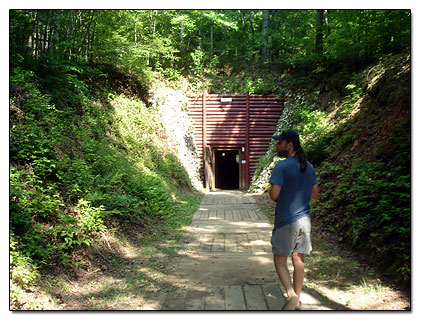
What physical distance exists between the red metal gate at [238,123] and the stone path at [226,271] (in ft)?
31.9

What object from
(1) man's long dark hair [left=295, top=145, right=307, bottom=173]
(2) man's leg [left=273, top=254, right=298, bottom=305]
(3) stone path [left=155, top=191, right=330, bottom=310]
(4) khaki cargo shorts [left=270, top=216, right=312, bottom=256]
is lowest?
(3) stone path [left=155, top=191, right=330, bottom=310]

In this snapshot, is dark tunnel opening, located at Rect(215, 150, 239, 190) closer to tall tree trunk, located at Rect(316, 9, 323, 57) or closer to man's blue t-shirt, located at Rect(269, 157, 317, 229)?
tall tree trunk, located at Rect(316, 9, 323, 57)

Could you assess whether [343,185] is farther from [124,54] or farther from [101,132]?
[124,54]

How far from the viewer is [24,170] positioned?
4.46 m

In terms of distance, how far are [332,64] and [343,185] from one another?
10163 millimetres

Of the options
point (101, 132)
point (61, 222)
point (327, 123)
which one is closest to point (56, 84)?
point (101, 132)

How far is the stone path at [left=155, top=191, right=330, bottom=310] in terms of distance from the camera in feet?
10.8

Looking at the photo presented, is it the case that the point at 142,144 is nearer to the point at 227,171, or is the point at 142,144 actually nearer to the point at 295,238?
the point at 295,238

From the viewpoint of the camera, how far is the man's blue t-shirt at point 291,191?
300cm

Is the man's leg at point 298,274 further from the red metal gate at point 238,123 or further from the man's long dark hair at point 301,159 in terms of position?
the red metal gate at point 238,123

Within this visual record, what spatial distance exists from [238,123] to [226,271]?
1327 centimetres

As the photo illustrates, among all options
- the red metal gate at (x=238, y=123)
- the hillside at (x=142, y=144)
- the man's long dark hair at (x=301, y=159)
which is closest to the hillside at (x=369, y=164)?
the hillside at (x=142, y=144)

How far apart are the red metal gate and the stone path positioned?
9.72 metres

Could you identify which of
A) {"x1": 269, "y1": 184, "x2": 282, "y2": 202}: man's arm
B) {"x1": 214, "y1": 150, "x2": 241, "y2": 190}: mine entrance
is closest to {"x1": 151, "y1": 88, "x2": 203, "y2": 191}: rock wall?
{"x1": 214, "y1": 150, "x2": 241, "y2": 190}: mine entrance
